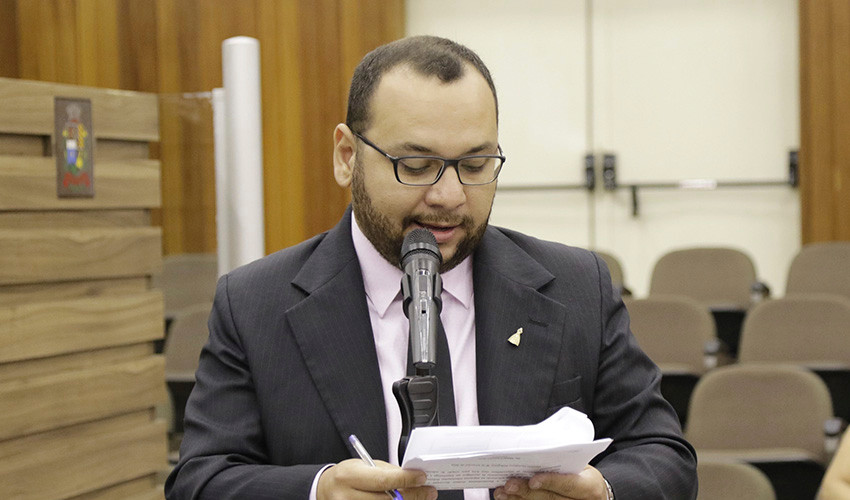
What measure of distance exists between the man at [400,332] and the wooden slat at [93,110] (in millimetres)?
983

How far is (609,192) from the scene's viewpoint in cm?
782

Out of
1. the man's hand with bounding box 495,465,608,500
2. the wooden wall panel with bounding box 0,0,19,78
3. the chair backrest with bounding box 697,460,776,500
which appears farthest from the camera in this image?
the wooden wall panel with bounding box 0,0,19,78

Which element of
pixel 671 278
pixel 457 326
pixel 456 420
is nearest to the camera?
pixel 456 420

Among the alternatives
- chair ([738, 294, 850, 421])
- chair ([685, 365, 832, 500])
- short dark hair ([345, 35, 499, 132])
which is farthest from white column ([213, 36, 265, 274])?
chair ([738, 294, 850, 421])

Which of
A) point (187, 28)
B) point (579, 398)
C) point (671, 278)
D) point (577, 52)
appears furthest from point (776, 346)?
point (187, 28)

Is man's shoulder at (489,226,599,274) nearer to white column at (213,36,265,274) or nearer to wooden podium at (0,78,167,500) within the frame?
white column at (213,36,265,274)

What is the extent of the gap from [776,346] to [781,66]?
3501 mm

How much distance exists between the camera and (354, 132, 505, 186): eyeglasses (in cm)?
154

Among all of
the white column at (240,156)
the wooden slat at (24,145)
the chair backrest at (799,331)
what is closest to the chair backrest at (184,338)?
the white column at (240,156)

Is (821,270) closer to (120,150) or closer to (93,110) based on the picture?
(120,150)

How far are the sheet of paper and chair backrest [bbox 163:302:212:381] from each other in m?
1.83

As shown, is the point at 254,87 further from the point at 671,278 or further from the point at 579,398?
the point at 671,278

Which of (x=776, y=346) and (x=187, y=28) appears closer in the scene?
(x=776, y=346)

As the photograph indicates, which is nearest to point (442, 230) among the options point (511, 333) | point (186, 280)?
point (511, 333)
